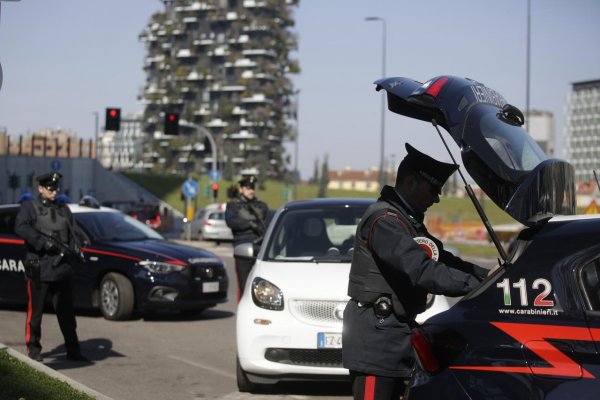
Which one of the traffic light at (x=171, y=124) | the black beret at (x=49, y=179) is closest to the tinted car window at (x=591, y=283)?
the black beret at (x=49, y=179)

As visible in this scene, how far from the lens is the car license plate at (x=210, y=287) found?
14.4 meters

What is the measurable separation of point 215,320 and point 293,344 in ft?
20.6

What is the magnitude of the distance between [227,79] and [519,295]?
13970 cm

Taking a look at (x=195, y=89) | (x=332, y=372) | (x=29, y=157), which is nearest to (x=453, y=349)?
(x=332, y=372)

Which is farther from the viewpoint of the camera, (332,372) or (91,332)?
(91,332)

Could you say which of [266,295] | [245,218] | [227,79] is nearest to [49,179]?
[266,295]

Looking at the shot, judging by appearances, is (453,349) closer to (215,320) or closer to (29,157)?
(215,320)

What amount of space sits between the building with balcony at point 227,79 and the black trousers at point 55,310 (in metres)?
126

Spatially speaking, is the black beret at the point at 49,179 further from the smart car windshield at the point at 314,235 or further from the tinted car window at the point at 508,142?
the tinted car window at the point at 508,142

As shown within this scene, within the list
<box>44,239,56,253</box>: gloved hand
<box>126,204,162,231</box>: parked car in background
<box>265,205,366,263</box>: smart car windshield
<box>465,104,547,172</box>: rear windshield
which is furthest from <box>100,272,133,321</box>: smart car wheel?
<box>126,204,162,231</box>: parked car in background

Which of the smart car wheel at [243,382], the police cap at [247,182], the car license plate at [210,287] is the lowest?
the smart car wheel at [243,382]

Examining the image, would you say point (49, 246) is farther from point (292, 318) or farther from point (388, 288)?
point (388, 288)

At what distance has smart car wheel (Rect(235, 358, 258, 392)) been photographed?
891 cm

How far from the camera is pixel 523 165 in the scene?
14.1ft
